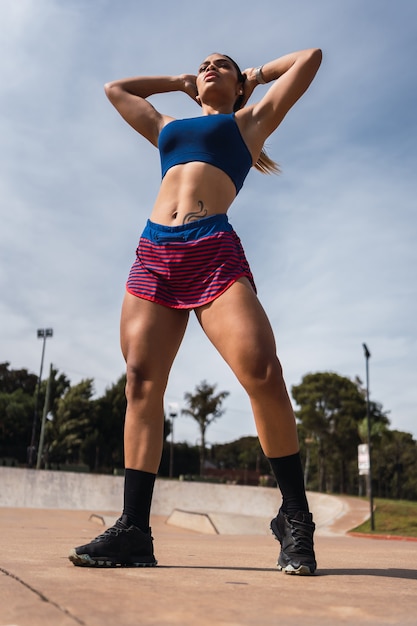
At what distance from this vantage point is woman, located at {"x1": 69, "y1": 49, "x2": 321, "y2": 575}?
244 centimetres

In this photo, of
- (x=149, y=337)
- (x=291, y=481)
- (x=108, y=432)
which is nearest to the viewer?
(x=291, y=481)

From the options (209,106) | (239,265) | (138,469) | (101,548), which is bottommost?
(101,548)

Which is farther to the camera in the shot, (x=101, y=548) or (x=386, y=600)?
(x=101, y=548)

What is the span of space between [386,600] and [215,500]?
77.6 feet

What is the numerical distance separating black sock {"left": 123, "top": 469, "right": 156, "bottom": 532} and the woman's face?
197cm

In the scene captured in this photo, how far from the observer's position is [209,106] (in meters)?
3.28

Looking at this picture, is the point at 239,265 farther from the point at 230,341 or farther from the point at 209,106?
the point at 209,106

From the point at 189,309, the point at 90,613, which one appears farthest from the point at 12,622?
the point at 189,309

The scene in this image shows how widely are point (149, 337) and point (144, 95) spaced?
5.24 ft

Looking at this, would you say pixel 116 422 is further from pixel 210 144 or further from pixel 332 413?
pixel 210 144

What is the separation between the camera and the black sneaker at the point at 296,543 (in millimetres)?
2260

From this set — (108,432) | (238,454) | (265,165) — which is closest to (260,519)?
(265,165)

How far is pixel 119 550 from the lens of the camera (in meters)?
2.41

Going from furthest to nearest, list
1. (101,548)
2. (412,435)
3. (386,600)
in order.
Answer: (412,435)
(101,548)
(386,600)
